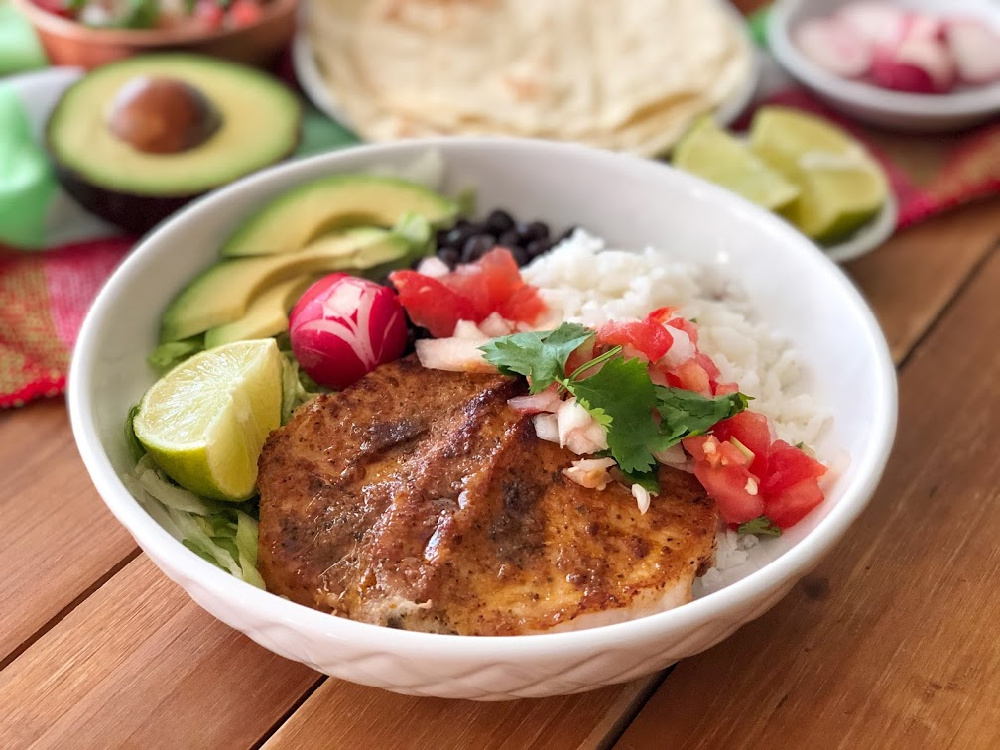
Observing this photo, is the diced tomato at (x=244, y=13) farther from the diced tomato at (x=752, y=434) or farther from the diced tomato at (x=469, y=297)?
the diced tomato at (x=752, y=434)

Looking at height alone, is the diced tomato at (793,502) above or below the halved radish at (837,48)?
above

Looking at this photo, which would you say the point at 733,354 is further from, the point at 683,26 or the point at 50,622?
the point at 683,26

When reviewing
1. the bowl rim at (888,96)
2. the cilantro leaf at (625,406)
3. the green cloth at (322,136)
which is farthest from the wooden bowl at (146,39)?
the cilantro leaf at (625,406)

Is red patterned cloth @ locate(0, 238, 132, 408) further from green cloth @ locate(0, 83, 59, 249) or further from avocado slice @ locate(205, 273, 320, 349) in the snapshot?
avocado slice @ locate(205, 273, 320, 349)

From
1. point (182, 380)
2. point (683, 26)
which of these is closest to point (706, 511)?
point (182, 380)

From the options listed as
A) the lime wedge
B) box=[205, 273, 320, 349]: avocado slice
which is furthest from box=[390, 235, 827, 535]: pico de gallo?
the lime wedge
